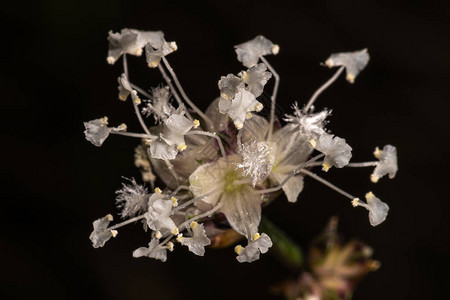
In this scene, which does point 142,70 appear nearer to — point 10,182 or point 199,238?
point 10,182

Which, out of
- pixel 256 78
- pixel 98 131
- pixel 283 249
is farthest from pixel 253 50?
pixel 283 249

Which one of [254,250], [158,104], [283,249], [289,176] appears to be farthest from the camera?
[283,249]

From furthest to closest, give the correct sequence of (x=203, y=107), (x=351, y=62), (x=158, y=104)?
(x=203, y=107) → (x=351, y=62) → (x=158, y=104)

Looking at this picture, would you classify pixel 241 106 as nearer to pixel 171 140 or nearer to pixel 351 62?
pixel 171 140

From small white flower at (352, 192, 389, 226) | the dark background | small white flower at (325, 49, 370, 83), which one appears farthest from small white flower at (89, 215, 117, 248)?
the dark background

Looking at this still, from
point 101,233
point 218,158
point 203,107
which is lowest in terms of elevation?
point 203,107

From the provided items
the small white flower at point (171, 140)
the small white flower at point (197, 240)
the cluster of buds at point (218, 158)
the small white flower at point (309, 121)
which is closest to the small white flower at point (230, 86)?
the cluster of buds at point (218, 158)

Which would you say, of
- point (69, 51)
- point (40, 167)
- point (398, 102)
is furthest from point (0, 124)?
point (398, 102)

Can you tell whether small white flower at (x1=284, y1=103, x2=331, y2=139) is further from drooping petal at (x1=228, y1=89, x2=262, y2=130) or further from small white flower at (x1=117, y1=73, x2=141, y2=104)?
small white flower at (x1=117, y1=73, x2=141, y2=104)

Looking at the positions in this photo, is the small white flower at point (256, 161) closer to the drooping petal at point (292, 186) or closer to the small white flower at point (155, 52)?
the drooping petal at point (292, 186)
